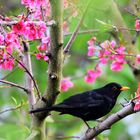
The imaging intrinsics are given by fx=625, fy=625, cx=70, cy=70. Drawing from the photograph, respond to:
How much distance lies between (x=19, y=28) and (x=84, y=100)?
5.26 ft

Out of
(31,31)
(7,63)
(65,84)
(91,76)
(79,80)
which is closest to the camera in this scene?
(31,31)

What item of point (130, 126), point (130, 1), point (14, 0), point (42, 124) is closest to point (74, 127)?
point (130, 126)

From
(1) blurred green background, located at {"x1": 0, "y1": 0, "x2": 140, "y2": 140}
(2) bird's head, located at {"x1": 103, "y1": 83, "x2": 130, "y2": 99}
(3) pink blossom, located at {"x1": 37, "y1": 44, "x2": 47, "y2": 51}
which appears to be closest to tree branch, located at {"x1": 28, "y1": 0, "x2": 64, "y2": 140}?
(1) blurred green background, located at {"x1": 0, "y1": 0, "x2": 140, "y2": 140}

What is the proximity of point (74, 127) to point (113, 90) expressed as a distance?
7.96ft

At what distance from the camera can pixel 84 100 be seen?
5723 millimetres

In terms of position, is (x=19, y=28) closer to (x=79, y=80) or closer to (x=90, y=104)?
(x=90, y=104)

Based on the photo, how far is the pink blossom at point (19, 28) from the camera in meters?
4.27

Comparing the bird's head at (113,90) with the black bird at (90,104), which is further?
the bird's head at (113,90)

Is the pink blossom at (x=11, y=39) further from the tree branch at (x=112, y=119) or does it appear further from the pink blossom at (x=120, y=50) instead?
the pink blossom at (x=120, y=50)

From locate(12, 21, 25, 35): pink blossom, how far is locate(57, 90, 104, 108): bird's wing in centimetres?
116

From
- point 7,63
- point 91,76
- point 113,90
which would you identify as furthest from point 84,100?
point 7,63

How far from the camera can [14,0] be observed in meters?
8.80

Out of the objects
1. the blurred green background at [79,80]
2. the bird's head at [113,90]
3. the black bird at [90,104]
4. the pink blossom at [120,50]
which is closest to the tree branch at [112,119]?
the blurred green background at [79,80]

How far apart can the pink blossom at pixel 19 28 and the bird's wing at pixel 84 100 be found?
3.81ft
